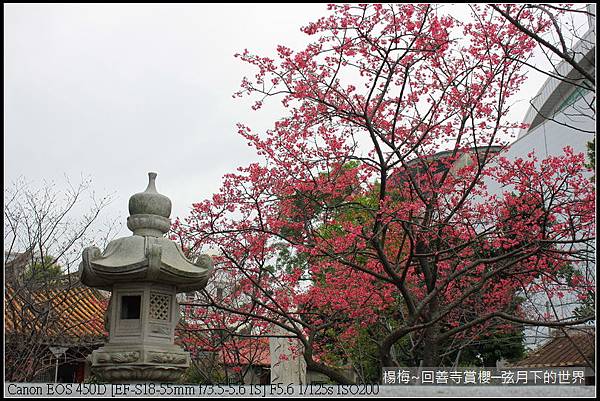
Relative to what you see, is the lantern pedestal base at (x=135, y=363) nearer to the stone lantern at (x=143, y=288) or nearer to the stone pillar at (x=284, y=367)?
the stone lantern at (x=143, y=288)

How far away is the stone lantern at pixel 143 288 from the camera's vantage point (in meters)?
5.80

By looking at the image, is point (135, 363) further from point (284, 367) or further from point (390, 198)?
point (284, 367)

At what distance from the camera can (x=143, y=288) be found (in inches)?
241

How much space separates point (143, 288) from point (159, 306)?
0.86ft

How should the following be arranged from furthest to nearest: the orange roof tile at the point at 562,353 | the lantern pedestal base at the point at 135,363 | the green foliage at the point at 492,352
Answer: the green foliage at the point at 492,352 → the orange roof tile at the point at 562,353 → the lantern pedestal base at the point at 135,363

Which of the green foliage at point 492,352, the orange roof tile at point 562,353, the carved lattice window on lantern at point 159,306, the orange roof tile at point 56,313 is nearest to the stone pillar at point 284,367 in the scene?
the green foliage at point 492,352

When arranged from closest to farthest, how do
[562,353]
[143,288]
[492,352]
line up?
[143,288] < [562,353] < [492,352]

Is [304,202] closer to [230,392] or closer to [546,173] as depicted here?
[546,173]

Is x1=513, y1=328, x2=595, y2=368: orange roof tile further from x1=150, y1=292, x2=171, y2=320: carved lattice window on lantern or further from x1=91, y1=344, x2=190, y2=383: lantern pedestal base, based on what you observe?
x1=91, y1=344, x2=190, y2=383: lantern pedestal base

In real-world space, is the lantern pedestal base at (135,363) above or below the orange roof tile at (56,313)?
below

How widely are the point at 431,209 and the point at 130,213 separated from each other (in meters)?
4.26

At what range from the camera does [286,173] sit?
917cm

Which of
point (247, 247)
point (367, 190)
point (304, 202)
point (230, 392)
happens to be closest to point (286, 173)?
point (304, 202)

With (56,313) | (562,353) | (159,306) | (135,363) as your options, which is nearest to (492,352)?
(562,353)
